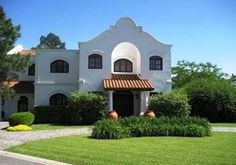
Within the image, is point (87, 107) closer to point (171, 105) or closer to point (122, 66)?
point (171, 105)

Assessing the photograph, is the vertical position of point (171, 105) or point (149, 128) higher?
point (171, 105)

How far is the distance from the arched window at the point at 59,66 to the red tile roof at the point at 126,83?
15.1ft

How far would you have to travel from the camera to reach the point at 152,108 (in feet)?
109

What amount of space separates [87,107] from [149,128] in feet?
39.2

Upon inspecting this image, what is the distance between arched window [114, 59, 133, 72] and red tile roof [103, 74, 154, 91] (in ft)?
3.22

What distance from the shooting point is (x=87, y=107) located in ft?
107

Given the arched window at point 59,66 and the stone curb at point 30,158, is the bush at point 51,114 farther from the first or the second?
the stone curb at point 30,158

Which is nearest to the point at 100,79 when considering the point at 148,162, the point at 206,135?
the point at 206,135

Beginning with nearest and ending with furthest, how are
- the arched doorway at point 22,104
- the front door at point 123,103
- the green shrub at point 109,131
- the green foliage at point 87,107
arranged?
1. the green shrub at point 109,131
2. the green foliage at point 87,107
3. the front door at point 123,103
4. the arched doorway at point 22,104

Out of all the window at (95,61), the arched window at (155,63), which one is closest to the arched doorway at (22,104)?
the window at (95,61)

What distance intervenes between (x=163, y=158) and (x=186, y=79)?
4621cm

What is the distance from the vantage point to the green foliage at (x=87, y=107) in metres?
32.6

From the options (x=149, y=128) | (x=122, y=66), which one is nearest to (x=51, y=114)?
(x=122, y=66)

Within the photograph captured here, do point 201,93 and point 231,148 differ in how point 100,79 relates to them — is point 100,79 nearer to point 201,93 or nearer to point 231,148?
point 201,93
